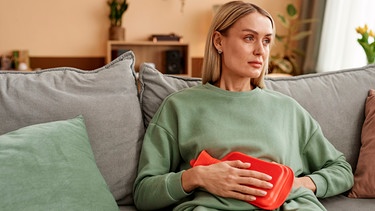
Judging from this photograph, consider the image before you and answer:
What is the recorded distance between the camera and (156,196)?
4.17 feet

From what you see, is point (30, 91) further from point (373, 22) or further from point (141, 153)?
point (373, 22)

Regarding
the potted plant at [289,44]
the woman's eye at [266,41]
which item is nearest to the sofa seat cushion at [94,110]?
the woman's eye at [266,41]

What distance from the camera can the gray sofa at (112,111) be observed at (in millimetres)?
1130

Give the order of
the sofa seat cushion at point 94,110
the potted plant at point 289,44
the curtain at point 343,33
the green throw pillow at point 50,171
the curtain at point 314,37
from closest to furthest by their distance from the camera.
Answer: the green throw pillow at point 50,171 → the sofa seat cushion at point 94,110 → the curtain at point 343,33 → the curtain at point 314,37 → the potted plant at point 289,44

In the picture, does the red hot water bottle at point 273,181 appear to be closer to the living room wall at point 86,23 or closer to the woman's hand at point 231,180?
the woman's hand at point 231,180

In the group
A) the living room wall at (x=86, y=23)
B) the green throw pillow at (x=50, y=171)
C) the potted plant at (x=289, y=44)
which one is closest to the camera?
the green throw pillow at (x=50, y=171)

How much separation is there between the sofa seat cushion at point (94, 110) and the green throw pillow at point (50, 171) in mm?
85

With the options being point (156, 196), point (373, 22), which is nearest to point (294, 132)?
point (156, 196)

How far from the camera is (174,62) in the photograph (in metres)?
4.49

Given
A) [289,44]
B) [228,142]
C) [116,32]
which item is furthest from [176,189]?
[289,44]

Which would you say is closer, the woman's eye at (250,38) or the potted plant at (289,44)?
the woman's eye at (250,38)

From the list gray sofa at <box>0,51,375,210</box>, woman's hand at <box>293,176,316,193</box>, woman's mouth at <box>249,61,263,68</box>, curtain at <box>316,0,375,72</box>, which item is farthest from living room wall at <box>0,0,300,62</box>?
woman's hand at <box>293,176,316,193</box>

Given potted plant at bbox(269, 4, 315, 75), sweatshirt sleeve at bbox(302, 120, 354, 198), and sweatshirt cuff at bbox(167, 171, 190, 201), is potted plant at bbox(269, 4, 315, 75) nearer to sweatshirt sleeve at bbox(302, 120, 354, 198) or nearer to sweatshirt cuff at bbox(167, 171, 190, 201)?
sweatshirt sleeve at bbox(302, 120, 354, 198)

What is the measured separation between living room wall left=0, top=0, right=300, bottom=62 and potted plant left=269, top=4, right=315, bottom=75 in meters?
0.29
